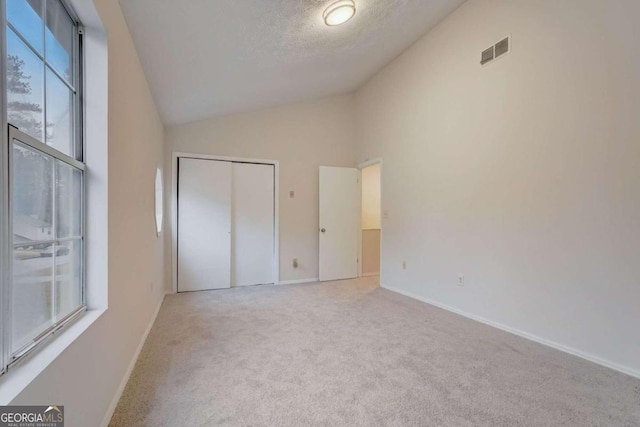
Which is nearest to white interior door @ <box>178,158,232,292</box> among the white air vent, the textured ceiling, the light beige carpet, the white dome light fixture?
the textured ceiling

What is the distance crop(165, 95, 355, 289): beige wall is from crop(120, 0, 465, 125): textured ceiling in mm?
308

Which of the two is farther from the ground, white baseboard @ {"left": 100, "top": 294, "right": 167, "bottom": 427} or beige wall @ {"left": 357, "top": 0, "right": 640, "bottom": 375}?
beige wall @ {"left": 357, "top": 0, "right": 640, "bottom": 375}

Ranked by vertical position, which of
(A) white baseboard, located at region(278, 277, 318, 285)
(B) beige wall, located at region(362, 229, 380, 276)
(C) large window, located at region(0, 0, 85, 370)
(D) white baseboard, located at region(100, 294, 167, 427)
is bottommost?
(A) white baseboard, located at region(278, 277, 318, 285)

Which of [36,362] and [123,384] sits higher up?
[36,362]

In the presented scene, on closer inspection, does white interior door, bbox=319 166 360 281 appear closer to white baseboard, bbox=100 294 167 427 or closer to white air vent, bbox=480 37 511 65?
white air vent, bbox=480 37 511 65

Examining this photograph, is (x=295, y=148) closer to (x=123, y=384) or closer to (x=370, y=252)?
(x=370, y=252)

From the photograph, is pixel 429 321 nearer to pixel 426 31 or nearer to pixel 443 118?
pixel 443 118

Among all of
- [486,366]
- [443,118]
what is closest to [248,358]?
[486,366]

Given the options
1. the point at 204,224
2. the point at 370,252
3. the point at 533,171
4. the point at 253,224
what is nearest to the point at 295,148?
the point at 253,224

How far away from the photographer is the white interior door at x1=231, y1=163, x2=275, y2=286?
15.3 feet

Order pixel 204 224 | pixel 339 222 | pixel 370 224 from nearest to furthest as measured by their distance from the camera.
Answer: pixel 204 224
pixel 339 222
pixel 370 224

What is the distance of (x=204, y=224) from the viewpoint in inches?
173

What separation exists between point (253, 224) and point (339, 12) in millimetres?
3151

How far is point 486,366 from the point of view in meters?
2.15
